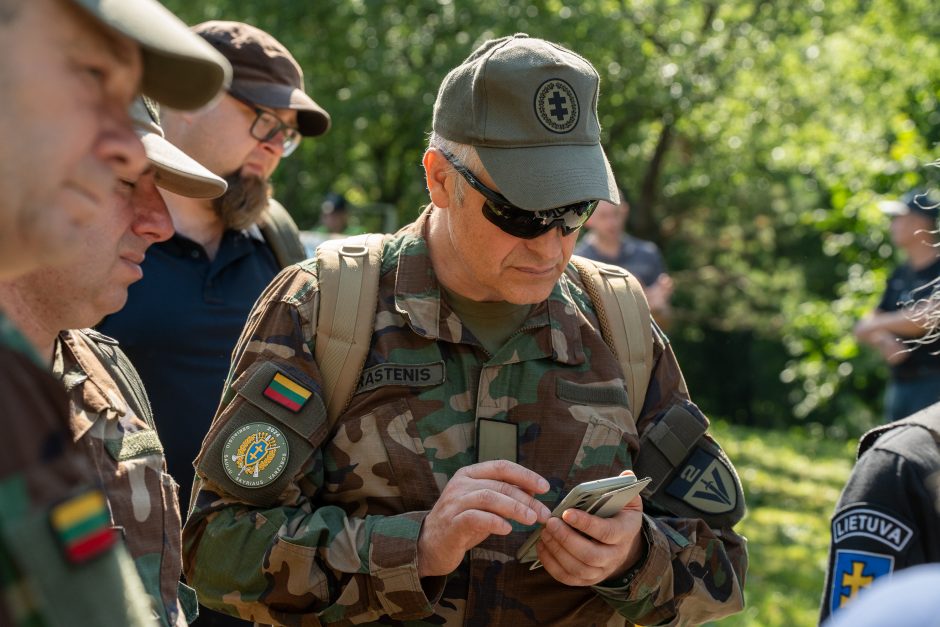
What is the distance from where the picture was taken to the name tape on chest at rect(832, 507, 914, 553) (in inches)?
96.1

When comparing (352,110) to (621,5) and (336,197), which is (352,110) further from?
(621,5)

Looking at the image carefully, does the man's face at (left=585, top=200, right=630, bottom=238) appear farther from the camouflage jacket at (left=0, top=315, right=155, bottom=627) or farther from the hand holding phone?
the camouflage jacket at (left=0, top=315, right=155, bottom=627)

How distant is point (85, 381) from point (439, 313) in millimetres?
821

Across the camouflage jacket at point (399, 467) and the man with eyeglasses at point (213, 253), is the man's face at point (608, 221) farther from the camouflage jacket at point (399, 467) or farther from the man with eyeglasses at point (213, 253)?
the camouflage jacket at point (399, 467)

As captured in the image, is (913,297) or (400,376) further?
(913,297)

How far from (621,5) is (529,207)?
14805mm

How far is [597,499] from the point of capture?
228cm

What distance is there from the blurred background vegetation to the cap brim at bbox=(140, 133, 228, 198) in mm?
9244

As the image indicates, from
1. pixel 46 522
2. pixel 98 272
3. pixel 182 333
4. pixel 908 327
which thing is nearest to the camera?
pixel 46 522

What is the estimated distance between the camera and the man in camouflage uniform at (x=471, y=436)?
240 centimetres

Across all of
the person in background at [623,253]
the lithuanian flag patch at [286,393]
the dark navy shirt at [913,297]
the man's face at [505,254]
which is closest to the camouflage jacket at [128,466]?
the lithuanian flag patch at [286,393]

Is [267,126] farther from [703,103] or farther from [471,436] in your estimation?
[703,103]

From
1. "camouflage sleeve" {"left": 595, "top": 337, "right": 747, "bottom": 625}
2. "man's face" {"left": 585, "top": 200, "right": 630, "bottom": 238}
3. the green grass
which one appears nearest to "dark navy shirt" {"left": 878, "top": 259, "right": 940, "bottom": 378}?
the green grass

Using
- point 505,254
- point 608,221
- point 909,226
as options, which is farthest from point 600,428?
point 608,221
